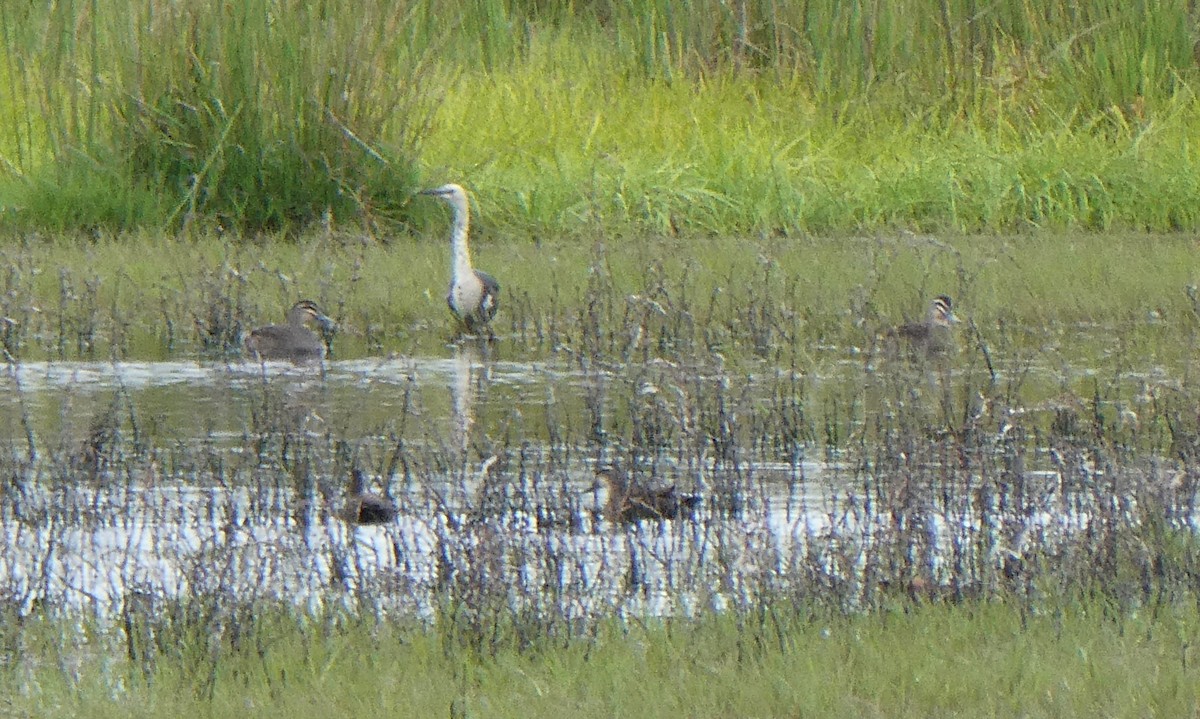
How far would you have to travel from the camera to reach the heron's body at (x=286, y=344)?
878cm

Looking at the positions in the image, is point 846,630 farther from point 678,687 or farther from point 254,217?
point 254,217

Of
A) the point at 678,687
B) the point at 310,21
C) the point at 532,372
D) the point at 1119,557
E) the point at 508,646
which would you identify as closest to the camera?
the point at 678,687

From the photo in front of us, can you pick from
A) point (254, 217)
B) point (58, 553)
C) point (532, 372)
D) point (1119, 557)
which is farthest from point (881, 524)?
point (254, 217)

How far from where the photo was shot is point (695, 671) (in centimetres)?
454

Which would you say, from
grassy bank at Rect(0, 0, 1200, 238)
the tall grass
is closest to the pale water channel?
grassy bank at Rect(0, 0, 1200, 238)

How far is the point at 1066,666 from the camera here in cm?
448

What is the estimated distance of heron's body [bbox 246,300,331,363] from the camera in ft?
28.8

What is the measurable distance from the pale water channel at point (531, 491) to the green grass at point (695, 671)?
189mm

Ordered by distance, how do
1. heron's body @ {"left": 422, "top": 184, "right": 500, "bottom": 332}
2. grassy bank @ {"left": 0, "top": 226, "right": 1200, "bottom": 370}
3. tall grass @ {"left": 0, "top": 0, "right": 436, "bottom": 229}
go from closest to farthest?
grassy bank @ {"left": 0, "top": 226, "right": 1200, "bottom": 370} → heron's body @ {"left": 422, "top": 184, "right": 500, "bottom": 332} → tall grass @ {"left": 0, "top": 0, "right": 436, "bottom": 229}

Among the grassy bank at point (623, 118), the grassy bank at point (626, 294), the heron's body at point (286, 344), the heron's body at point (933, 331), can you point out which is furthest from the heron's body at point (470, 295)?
the heron's body at point (933, 331)

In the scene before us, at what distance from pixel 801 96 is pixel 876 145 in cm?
104

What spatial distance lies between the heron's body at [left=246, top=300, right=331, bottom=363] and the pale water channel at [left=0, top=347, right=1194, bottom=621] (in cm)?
25

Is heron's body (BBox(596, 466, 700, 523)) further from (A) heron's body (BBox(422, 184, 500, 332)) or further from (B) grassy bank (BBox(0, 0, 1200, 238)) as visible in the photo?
(B) grassy bank (BBox(0, 0, 1200, 238))

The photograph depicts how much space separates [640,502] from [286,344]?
129 inches
